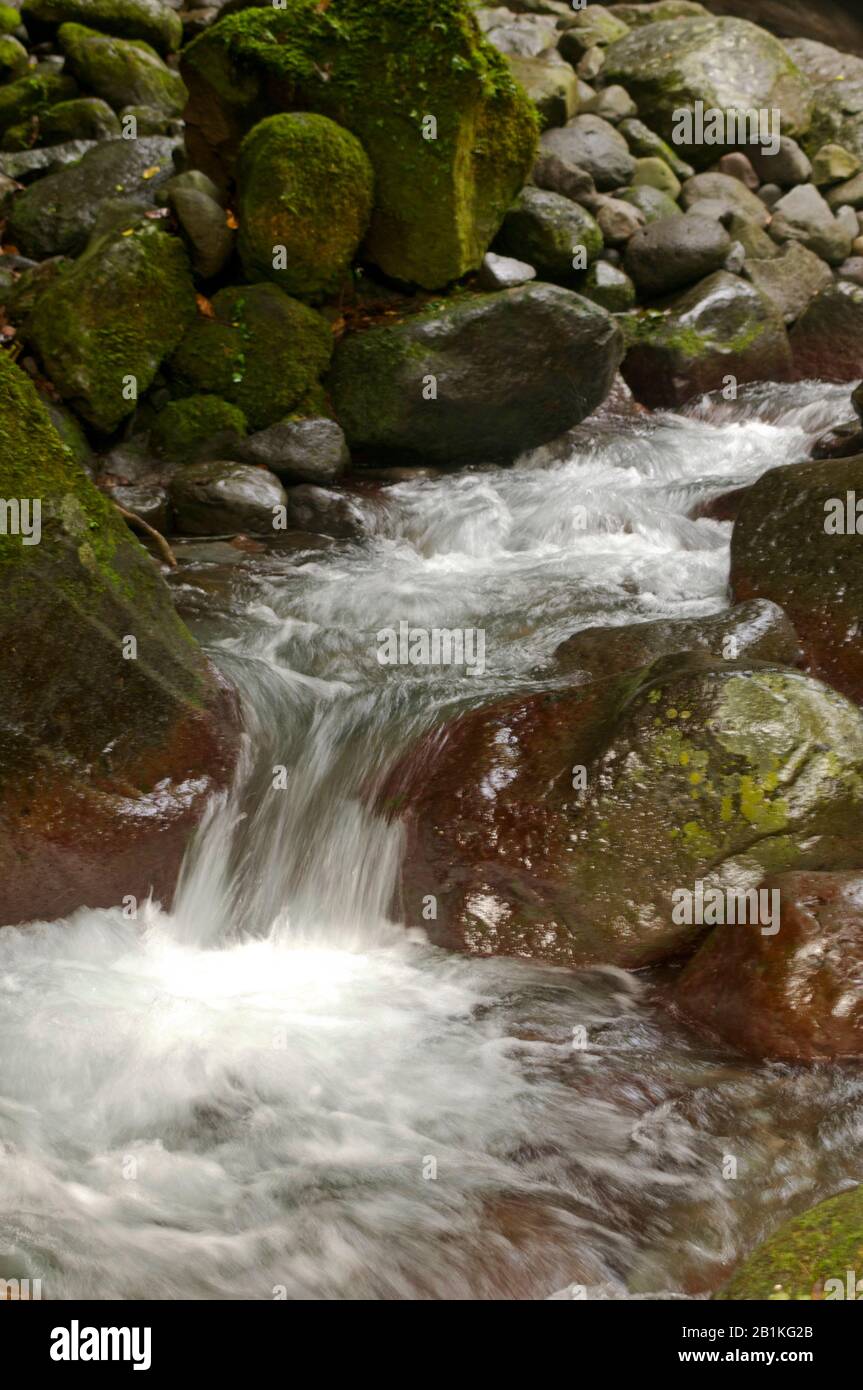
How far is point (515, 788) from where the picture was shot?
4.79 m

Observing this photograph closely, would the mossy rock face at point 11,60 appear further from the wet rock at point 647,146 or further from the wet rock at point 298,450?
the wet rock at point 647,146

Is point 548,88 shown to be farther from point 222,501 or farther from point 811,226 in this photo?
point 222,501

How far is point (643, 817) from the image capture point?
454 centimetres

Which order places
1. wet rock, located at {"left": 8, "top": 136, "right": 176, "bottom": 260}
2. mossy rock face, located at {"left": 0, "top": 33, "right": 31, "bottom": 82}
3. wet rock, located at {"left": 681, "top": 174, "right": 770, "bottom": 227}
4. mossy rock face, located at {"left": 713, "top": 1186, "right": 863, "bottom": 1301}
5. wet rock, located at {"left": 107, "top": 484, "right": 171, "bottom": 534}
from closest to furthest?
1. mossy rock face, located at {"left": 713, "top": 1186, "right": 863, "bottom": 1301}
2. wet rock, located at {"left": 107, "top": 484, "right": 171, "bottom": 534}
3. wet rock, located at {"left": 8, "top": 136, "right": 176, "bottom": 260}
4. mossy rock face, located at {"left": 0, "top": 33, "right": 31, "bottom": 82}
5. wet rock, located at {"left": 681, "top": 174, "right": 770, "bottom": 227}

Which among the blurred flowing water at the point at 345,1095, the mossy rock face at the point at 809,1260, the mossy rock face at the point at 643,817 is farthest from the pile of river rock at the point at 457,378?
the mossy rock face at the point at 809,1260

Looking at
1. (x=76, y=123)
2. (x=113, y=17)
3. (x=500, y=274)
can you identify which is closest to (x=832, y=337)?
(x=500, y=274)

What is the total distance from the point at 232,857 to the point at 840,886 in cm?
261

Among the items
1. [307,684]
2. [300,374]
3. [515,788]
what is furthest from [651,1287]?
[300,374]

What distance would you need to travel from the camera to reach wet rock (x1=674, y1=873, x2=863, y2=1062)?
12.9 feet

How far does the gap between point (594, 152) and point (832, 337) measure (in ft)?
12.9

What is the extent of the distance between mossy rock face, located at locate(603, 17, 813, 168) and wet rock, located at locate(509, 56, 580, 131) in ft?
5.99

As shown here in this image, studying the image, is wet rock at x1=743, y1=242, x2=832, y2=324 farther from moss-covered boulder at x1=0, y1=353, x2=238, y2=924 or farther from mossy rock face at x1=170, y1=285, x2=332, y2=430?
moss-covered boulder at x1=0, y1=353, x2=238, y2=924

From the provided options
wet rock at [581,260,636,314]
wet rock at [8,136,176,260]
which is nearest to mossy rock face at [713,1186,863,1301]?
wet rock at [8,136,176,260]

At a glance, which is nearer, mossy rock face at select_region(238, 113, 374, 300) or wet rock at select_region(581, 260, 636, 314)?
mossy rock face at select_region(238, 113, 374, 300)
